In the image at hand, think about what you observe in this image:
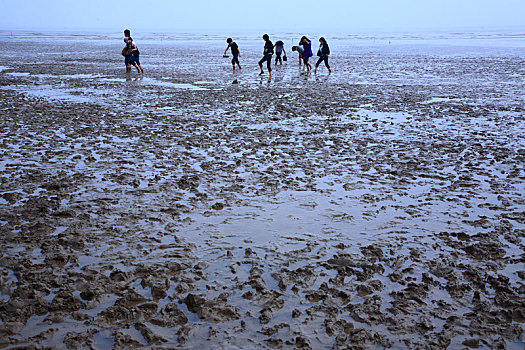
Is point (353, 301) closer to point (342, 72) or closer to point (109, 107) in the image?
point (109, 107)

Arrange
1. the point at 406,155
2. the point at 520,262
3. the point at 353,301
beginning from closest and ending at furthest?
the point at 353,301 < the point at 520,262 < the point at 406,155

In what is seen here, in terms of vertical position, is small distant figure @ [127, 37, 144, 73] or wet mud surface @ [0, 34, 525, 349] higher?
small distant figure @ [127, 37, 144, 73]

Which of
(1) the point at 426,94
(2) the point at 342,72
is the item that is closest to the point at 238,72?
(2) the point at 342,72

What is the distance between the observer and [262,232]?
5789 mm

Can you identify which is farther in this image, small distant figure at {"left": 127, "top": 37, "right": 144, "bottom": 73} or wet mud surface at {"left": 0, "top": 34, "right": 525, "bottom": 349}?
small distant figure at {"left": 127, "top": 37, "right": 144, "bottom": 73}

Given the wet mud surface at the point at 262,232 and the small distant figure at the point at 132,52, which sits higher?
the small distant figure at the point at 132,52

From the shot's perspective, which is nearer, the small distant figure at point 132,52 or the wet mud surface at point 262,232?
the wet mud surface at point 262,232

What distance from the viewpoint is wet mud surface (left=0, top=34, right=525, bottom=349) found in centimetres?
402

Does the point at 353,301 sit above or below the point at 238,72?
below

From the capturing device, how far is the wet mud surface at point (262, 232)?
4016 millimetres

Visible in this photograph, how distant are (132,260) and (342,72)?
2176 cm

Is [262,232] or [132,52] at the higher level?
[132,52]

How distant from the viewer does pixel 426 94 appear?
16969 mm

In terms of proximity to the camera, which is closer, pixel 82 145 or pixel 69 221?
pixel 69 221
